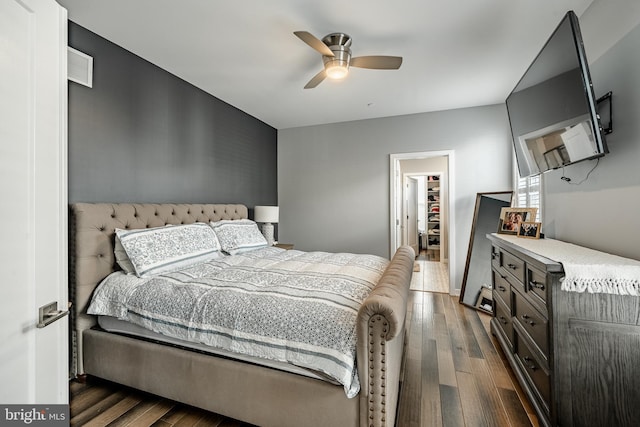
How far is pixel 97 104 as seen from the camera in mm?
2277

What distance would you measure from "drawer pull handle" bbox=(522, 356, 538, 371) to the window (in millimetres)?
1586

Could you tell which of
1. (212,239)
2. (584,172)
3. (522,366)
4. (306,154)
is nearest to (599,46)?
(584,172)

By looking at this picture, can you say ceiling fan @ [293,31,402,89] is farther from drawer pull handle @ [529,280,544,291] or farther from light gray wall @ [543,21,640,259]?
drawer pull handle @ [529,280,544,291]

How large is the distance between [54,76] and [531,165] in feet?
9.95

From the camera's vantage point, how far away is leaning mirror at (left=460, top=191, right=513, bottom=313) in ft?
11.7

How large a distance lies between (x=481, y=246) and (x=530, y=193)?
89 centimetres

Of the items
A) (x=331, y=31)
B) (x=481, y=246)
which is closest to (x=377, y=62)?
(x=331, y=31)

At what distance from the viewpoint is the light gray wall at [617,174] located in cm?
151

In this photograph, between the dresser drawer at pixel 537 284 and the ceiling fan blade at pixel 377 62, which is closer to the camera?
the dresser drawer at pixel 537 284

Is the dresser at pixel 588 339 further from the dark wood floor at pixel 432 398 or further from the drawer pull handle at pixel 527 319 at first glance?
the dark wood floor at pixel 432 398

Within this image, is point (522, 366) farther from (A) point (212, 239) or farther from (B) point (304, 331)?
(A) point (212, 239)

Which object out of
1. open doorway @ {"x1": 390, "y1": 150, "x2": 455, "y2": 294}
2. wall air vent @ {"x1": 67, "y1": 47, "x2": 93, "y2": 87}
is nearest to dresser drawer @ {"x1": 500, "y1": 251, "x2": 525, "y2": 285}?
open doorway @ {"x1": 390, "y1": 150, "x2": 455, "y2": 294}

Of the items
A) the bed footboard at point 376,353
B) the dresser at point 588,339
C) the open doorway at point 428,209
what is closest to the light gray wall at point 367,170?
the open doorway at point 428,209

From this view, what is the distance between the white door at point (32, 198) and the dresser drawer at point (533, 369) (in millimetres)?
2139
